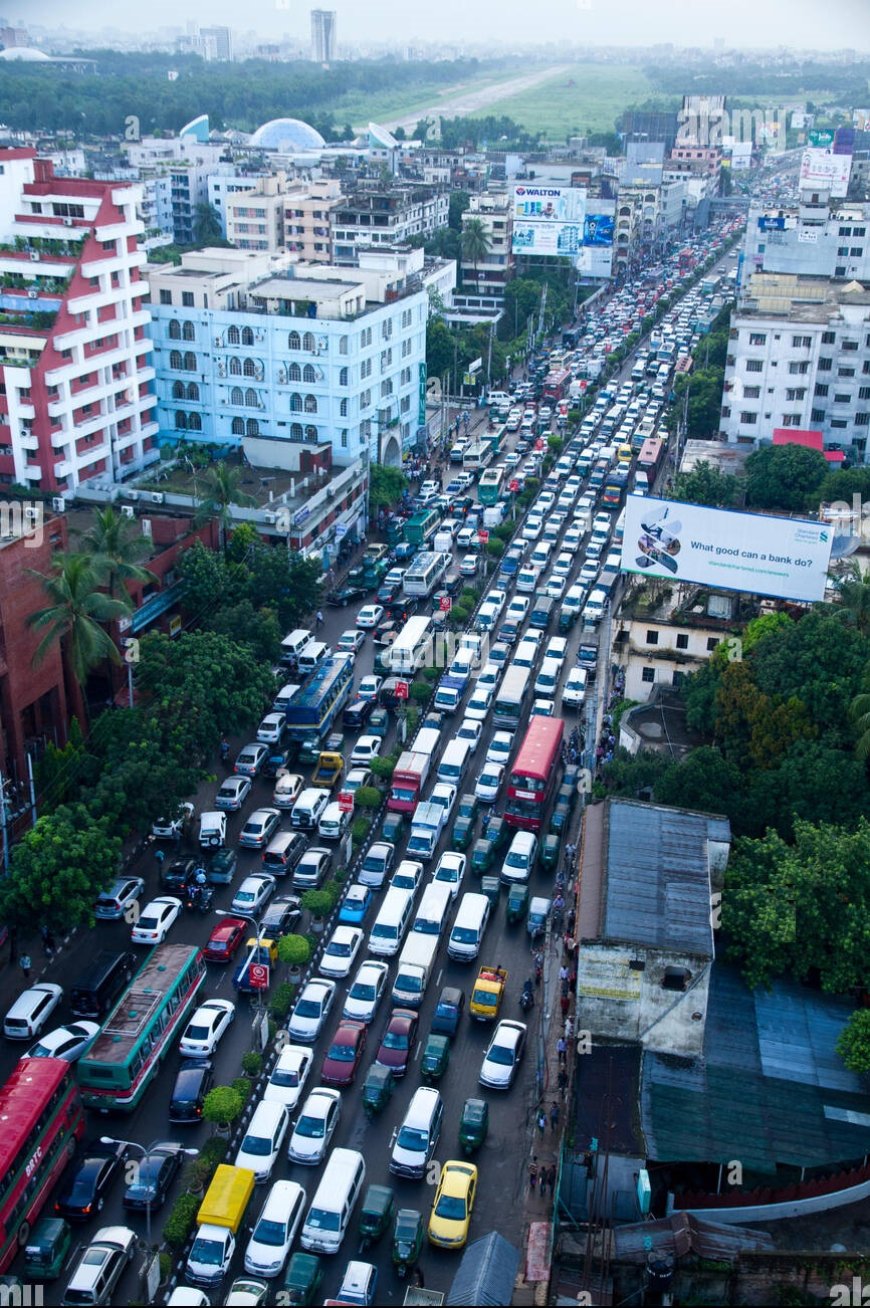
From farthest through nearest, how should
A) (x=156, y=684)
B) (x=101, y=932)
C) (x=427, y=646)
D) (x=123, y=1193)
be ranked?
(x=427, y=646) → (x=156, y=684) → (x=101, y=932) → (x=123, y=1193)

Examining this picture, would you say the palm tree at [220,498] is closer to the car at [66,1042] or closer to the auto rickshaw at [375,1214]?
the car at [66,1042]

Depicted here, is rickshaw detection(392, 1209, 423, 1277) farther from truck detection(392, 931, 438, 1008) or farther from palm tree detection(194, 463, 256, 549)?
palm tree detection(194, 463, 256, 549)

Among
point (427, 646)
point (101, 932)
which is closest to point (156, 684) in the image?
point (101, 932)

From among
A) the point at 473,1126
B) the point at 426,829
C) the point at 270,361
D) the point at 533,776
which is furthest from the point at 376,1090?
the point at 270,361

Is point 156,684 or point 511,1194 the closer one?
point 511,1194

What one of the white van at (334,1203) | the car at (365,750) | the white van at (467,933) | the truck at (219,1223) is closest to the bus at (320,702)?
the car at (365,750)

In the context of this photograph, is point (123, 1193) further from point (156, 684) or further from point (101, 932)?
point (156, 684)

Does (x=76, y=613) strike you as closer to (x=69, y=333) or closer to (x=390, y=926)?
(x=390, y=926)

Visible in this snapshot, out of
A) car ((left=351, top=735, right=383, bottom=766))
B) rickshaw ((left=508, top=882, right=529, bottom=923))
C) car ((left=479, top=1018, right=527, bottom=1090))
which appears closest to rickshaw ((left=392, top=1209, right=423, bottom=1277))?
car ((left=479, top=1018, right=527, bottom=1090))
